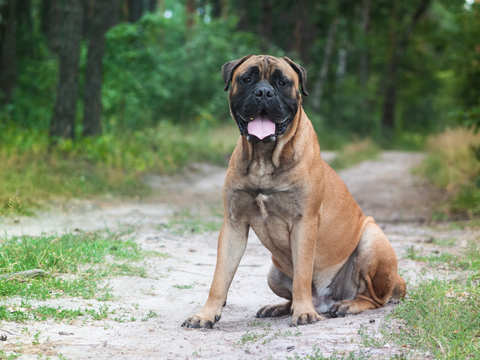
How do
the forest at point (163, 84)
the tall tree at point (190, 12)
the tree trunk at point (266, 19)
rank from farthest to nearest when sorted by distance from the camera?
the tall tree at point (190, 12) → the tree trunk at point (266, 19) → the forest at point (163, 84)

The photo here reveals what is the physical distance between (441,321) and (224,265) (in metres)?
1.46

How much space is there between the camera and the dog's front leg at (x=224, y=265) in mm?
3545

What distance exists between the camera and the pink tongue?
3.52 metres

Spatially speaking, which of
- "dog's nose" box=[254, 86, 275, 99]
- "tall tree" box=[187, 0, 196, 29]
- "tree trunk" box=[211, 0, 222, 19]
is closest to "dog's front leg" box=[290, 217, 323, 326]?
"dog's nose" box=[254, 86, 275, 99]

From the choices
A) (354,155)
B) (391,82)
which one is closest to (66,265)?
(354,155)

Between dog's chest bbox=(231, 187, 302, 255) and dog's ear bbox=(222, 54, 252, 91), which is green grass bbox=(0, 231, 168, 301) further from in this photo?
dog's ear bbox=(222, 54, 252, 91)

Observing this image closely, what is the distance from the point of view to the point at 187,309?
3926 mm

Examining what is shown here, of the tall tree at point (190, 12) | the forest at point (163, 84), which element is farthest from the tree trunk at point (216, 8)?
the tall tree at point (190, 12)

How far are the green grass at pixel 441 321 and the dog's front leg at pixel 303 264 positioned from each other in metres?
0.59

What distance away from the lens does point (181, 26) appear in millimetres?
25438

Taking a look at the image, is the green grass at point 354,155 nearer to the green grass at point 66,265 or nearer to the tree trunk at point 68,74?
the tree trunk at point 68,74

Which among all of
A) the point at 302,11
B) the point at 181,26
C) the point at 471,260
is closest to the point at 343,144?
the point at 302,11

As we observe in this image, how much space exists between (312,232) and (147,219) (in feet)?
14.6

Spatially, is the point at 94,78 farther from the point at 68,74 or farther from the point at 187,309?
the point at 187,309
